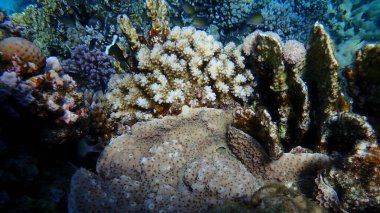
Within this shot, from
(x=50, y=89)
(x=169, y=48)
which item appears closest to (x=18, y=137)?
(x=50, y=89)

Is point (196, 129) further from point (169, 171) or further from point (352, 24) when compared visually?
point (352, 24)

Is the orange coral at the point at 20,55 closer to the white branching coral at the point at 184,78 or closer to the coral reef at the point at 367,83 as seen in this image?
the white branching coral at the point at 184,78

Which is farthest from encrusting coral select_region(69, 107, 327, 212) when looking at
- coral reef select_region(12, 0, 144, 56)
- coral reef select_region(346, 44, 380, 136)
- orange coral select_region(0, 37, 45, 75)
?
coral reef select_region(12, 0, 144, 56)

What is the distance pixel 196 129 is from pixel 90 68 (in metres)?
2.59

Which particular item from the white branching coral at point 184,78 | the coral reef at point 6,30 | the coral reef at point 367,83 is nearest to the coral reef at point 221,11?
the white branching coral at point 184,78

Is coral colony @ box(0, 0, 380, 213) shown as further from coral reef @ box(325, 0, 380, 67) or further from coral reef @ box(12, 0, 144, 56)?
coral reef @ box(325, 0, 380, 67)

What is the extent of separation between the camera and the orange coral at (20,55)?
2.61 meters

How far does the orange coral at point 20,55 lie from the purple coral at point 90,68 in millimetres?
1478

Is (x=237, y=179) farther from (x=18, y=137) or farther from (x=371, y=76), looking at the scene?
(x=18, y=137)

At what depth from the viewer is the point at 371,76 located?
2.38 m

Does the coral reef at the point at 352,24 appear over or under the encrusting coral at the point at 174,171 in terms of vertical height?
over

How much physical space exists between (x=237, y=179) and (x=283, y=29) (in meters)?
6.10

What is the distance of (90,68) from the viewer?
4.51 metres

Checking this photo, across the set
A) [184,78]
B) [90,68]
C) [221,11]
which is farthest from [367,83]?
[221,11]
